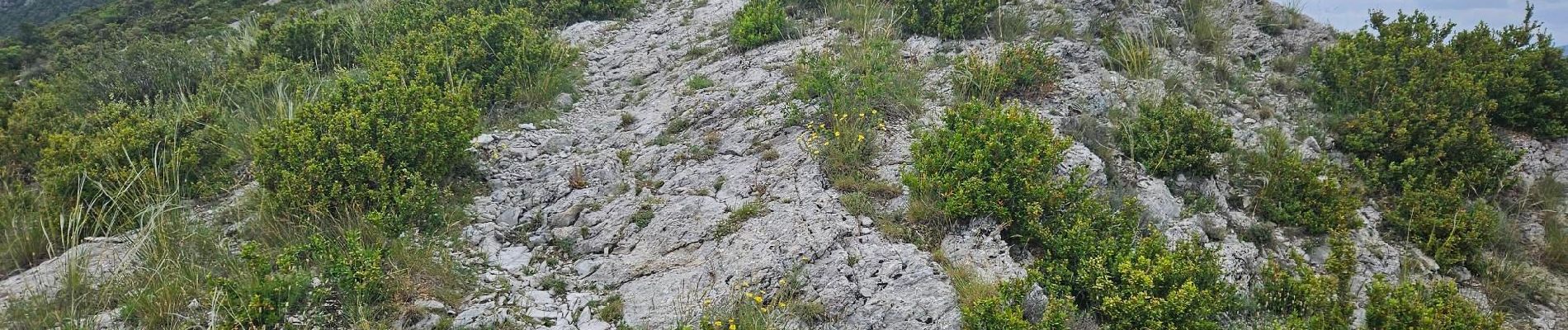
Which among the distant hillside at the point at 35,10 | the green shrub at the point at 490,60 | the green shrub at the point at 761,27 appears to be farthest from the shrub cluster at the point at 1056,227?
the distant hillside at the point at 35,10

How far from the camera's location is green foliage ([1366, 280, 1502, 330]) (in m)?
4.77

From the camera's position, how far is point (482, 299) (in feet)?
17.5

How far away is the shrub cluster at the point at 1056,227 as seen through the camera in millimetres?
4672

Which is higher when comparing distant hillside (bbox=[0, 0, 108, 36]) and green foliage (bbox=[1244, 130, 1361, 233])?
green foliage (bbox=[1244, 130, 1361, 233])

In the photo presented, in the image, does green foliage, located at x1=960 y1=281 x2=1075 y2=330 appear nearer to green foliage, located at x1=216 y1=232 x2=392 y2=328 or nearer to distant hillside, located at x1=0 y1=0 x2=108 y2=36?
green foliage, located at x1=216 y1=232 x2=392 y2=328

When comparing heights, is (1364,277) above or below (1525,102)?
below

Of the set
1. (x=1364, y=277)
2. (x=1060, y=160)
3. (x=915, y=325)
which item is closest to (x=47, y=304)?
(x=915, y=325)

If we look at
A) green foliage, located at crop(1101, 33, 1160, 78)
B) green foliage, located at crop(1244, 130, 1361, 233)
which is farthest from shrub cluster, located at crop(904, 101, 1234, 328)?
green foliage, located at crop(1101, 33, 1160, 78)

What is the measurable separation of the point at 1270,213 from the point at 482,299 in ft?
19.7

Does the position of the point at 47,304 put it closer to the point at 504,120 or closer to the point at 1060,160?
the point at 504,120

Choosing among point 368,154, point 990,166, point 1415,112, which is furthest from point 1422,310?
point 368,154

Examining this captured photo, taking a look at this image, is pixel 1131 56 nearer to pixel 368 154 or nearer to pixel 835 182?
pixel 835 182

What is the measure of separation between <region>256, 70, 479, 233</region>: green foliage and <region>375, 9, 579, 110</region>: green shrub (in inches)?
45.4

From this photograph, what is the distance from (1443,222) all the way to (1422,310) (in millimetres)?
1844
